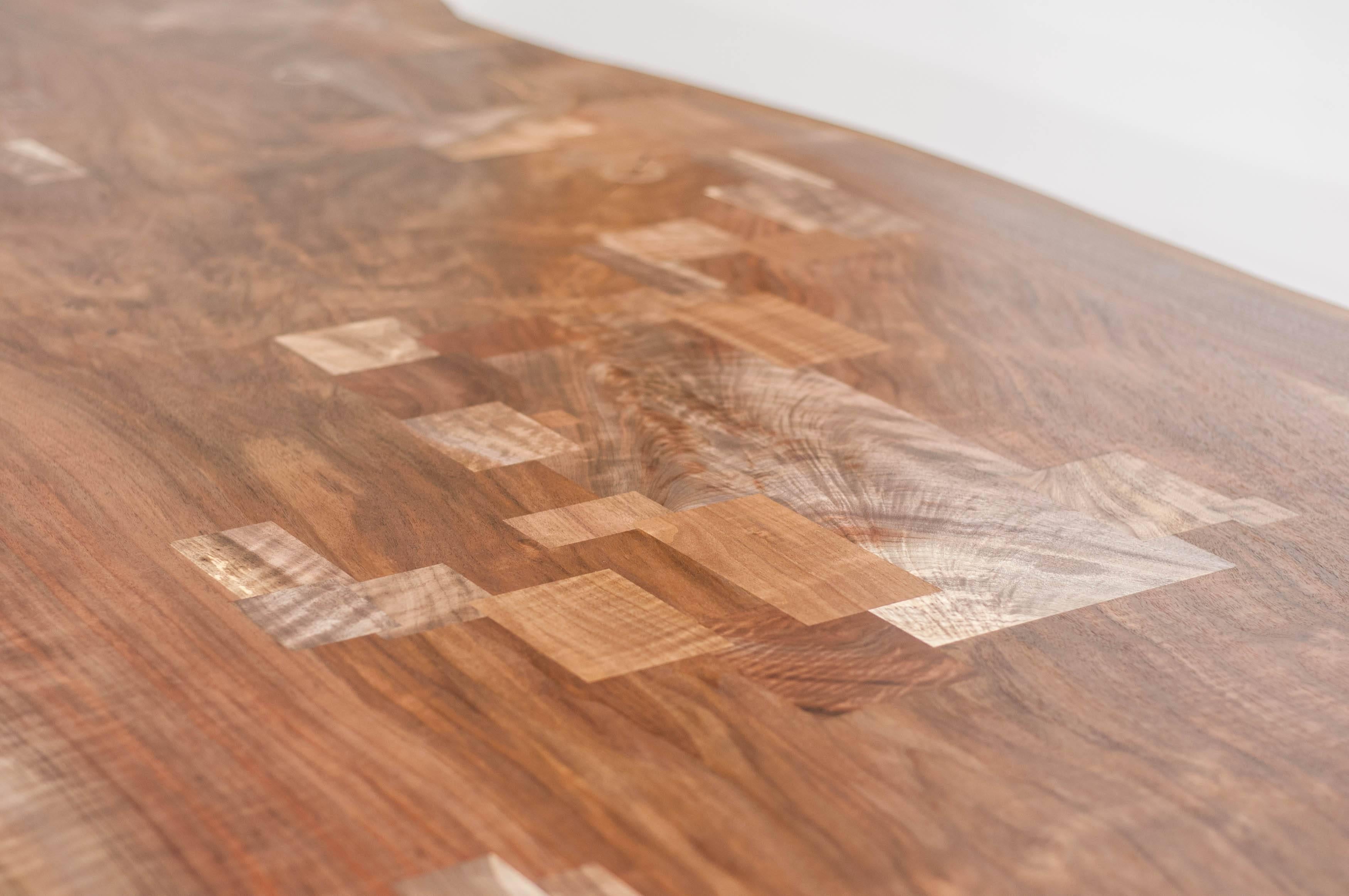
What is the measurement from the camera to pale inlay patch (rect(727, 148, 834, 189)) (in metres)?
1.22

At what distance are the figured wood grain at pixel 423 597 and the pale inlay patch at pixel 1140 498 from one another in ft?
0.95

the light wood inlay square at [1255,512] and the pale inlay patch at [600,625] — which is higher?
the light wood inlay square at [1255,512]

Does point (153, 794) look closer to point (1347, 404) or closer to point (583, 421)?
point (583, 421)

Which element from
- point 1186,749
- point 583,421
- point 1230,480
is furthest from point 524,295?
point 1186,749

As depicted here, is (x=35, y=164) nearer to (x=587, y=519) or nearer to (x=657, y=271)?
(x=657, y=271)

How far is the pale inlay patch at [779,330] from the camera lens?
91 cm

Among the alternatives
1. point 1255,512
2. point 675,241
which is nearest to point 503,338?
point 675,241

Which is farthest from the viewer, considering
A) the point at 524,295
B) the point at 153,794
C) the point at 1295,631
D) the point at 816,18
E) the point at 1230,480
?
the point at 816,18

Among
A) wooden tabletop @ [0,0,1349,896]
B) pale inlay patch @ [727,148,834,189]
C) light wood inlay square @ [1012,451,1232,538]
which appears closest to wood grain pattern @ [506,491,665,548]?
wooden tabletop @ [0,0,1349,896]

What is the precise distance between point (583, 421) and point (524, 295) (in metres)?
0.19

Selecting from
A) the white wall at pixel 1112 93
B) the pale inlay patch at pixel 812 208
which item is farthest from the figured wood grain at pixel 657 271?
the white wall at pixel 1112 93

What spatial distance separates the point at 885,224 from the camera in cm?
114

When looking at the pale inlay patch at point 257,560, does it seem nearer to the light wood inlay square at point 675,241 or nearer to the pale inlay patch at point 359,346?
the pale inlay patch at point 359,346

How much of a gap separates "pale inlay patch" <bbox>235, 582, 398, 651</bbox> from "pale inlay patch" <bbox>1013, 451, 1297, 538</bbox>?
13.0 inches
